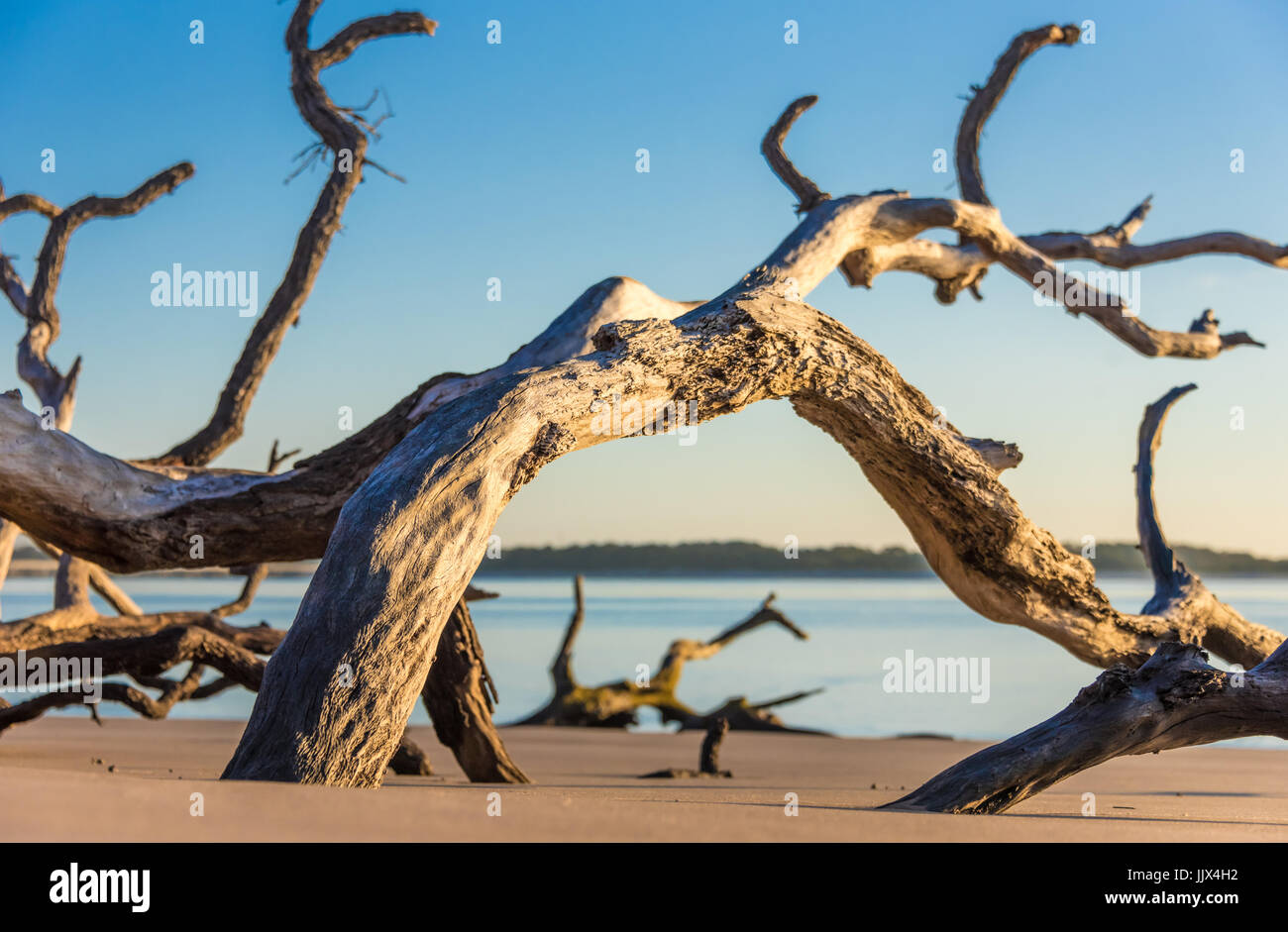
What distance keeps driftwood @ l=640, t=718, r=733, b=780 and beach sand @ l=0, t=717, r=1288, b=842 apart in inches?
7.8

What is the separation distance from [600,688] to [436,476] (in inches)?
259

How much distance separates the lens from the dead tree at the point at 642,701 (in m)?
9.48

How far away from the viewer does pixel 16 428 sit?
14.2 feet

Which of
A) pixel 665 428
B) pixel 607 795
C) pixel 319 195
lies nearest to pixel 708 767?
pixel 607 795

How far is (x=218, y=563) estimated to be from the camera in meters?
4.95

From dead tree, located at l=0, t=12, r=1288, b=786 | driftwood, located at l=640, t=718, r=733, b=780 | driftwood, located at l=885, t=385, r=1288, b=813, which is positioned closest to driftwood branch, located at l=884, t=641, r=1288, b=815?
driftwood, located at l=885, t=385, r=1288, b=813

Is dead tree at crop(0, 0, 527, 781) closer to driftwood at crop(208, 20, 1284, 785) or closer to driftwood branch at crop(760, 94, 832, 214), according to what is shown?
driftwood at crop(208, 20, 1284, 785)

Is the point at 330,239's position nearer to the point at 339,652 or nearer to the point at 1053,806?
the point at 339,652

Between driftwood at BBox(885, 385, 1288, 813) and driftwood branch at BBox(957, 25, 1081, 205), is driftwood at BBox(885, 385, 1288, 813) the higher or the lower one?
the lower one

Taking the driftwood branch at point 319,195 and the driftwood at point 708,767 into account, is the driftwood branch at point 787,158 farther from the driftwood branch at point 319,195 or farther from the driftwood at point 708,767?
the driftwood at point 708,767

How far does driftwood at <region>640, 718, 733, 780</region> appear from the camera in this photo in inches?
245

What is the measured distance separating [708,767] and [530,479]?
3.31 m

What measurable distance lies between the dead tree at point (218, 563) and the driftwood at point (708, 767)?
3.45 feet

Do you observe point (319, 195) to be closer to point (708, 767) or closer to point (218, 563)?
point (218, 563)
